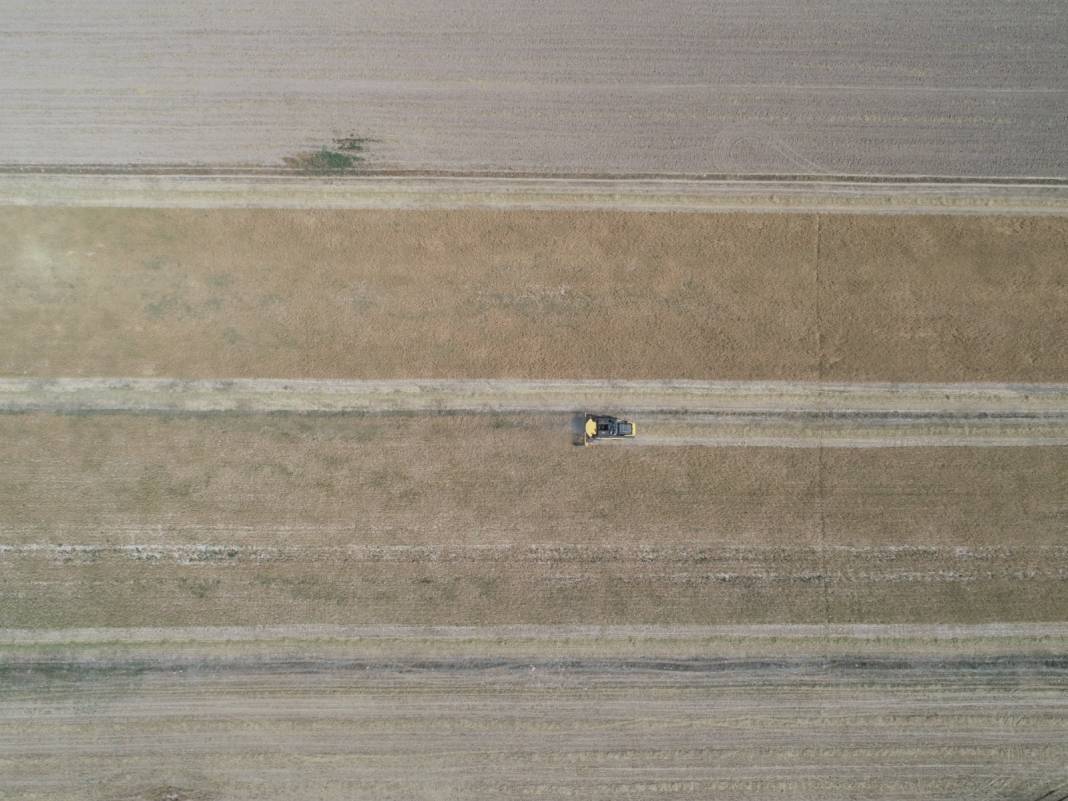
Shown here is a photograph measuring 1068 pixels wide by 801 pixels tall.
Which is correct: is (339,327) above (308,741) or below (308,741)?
above

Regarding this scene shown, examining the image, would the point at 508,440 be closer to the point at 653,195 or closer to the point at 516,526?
the point at 516,526

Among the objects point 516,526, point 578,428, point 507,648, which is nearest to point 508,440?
point 578,428

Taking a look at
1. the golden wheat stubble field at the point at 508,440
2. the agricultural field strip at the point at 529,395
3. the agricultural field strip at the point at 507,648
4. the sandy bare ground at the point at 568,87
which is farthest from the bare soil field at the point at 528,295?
the agricultural field strip at the point at 507,648

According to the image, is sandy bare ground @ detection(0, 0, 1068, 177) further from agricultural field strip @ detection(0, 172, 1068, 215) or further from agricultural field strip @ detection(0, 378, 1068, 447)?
agricultural field strip @ detection(0, 378, 1068, 447)

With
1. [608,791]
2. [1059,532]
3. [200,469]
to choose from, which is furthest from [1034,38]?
[200,469]

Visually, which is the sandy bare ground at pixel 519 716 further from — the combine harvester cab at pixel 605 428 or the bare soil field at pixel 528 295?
the bare soil field at pixel 528 295

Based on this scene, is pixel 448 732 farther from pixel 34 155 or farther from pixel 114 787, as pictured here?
pixel 34 155
